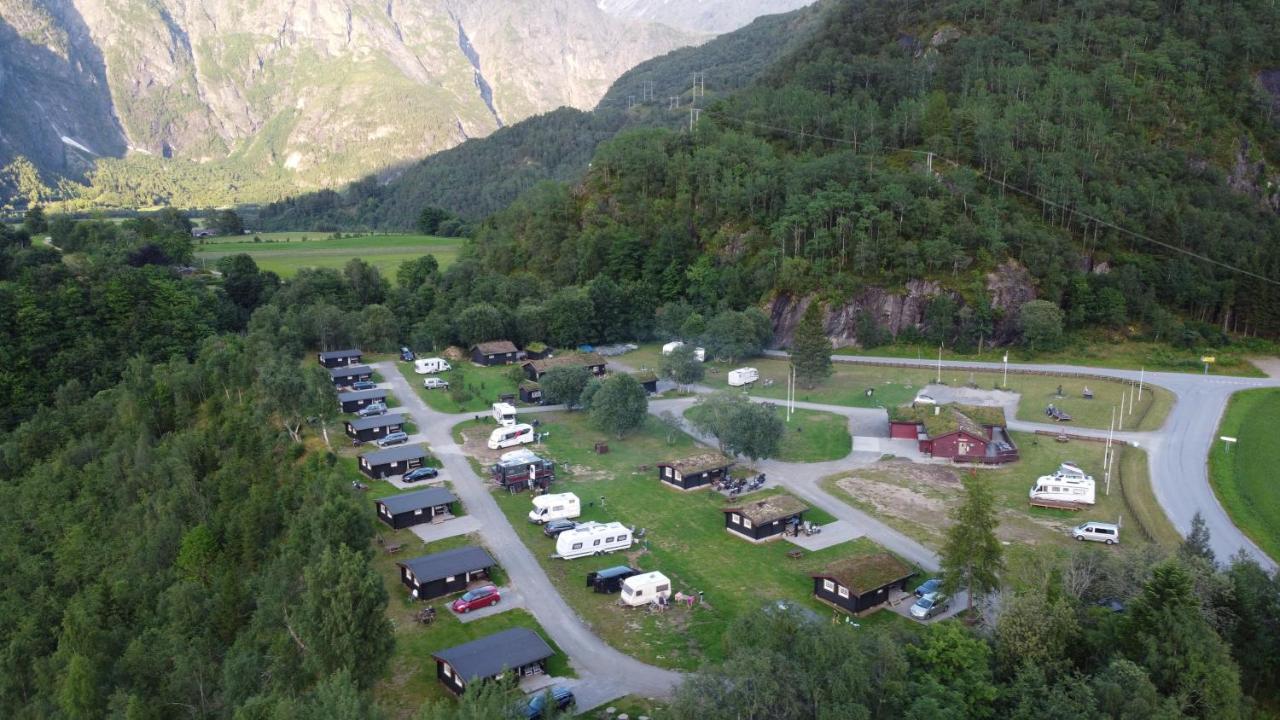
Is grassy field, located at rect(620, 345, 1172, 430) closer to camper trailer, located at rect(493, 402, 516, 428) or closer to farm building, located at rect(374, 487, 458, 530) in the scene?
camper trailer, located at rect(493, 402, 516, 428)

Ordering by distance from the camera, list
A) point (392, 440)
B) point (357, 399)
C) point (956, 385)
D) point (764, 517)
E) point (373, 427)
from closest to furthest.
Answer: point (764, 517) → point (392, 440) → point (373, 427) → point (357, 399) → point (956, 385)

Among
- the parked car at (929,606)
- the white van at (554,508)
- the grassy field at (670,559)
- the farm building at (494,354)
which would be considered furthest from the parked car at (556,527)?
the farm building at (494,354)

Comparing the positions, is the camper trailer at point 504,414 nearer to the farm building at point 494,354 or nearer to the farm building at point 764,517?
the farm building at point 494,354

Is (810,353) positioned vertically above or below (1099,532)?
above

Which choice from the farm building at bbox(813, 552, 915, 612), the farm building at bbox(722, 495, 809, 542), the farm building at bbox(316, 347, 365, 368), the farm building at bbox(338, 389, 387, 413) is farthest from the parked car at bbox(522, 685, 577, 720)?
the farm building at bbox(316, 347, 365, 368)

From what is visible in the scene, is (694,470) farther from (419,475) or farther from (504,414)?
(504,414)

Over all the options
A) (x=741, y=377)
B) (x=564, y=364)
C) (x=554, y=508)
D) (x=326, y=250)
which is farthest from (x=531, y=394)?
(x=326, y=250)

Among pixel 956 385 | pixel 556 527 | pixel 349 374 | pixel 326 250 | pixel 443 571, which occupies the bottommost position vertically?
pixel 556 527
